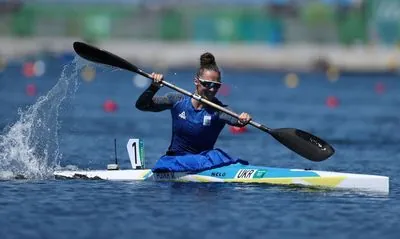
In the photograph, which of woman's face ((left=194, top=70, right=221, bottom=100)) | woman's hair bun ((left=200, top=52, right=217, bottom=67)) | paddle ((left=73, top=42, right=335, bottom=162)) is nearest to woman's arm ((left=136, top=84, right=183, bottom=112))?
paddle ((left=73, top=42, right=335, bottom=162))

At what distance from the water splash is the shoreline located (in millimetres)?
80979

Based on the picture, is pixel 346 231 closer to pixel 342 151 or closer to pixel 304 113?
pixel 342 151

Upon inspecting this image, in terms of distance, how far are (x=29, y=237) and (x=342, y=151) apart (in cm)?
1402

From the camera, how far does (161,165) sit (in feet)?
66.4

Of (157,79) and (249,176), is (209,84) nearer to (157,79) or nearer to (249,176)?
(157,79)

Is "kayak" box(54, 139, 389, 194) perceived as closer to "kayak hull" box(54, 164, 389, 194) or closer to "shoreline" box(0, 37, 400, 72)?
"kayak hull" box(54, 164, 389, 194)

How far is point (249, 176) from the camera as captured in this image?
1978cm

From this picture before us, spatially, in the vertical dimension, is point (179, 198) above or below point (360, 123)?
below

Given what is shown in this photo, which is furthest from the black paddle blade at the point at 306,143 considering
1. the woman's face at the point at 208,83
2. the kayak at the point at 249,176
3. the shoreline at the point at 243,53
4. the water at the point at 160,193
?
the shoreline at the point at 243,53

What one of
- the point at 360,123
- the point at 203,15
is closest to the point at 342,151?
the point at 360,123

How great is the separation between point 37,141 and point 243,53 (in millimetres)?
89400

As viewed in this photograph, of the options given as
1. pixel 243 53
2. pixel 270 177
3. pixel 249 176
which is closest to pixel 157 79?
pixel 249 176

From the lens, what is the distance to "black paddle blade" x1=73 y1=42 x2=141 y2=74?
2084 cm

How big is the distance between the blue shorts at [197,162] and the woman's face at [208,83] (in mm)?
950
